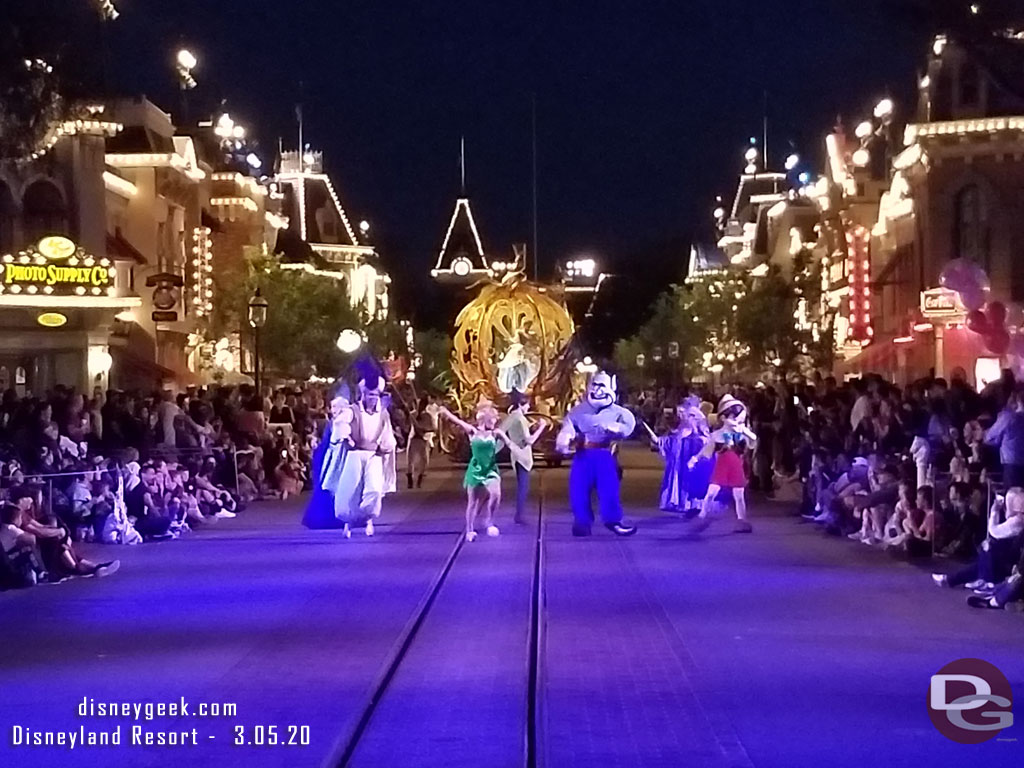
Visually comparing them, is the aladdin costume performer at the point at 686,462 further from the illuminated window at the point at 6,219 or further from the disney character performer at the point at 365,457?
the illuminated window at the point at 6,219

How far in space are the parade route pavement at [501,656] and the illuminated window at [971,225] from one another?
79.7 ft

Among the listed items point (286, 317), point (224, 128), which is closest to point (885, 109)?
point (286, 317)

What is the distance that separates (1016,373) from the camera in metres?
19.3

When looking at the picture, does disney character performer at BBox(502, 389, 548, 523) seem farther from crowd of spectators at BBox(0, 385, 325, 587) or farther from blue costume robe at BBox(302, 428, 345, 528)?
crowd of spectators at BBox(0, 385, 325, 587)

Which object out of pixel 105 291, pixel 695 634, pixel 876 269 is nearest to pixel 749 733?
pixel 695 634

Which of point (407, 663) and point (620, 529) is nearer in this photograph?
point (407, 663)

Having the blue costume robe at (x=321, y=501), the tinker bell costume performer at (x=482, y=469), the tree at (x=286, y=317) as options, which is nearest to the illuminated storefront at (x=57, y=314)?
the tree at (x=286, y=317)

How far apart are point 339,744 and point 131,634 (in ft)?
16.5

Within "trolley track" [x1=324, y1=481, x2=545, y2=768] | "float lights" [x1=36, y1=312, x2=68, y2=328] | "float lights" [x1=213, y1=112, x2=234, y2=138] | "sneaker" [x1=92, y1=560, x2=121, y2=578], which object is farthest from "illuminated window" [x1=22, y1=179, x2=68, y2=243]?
"trolley track" [x1=324, y1=481, x2=545, y2=768]

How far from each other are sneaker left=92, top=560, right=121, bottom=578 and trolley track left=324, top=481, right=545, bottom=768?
3263 millimetres

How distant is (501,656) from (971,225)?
3458cm

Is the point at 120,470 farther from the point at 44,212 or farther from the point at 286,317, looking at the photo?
the point at 286,317

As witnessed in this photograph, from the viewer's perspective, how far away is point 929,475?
65.3ft

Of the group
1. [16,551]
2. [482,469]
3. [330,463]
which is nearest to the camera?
[16,551]
